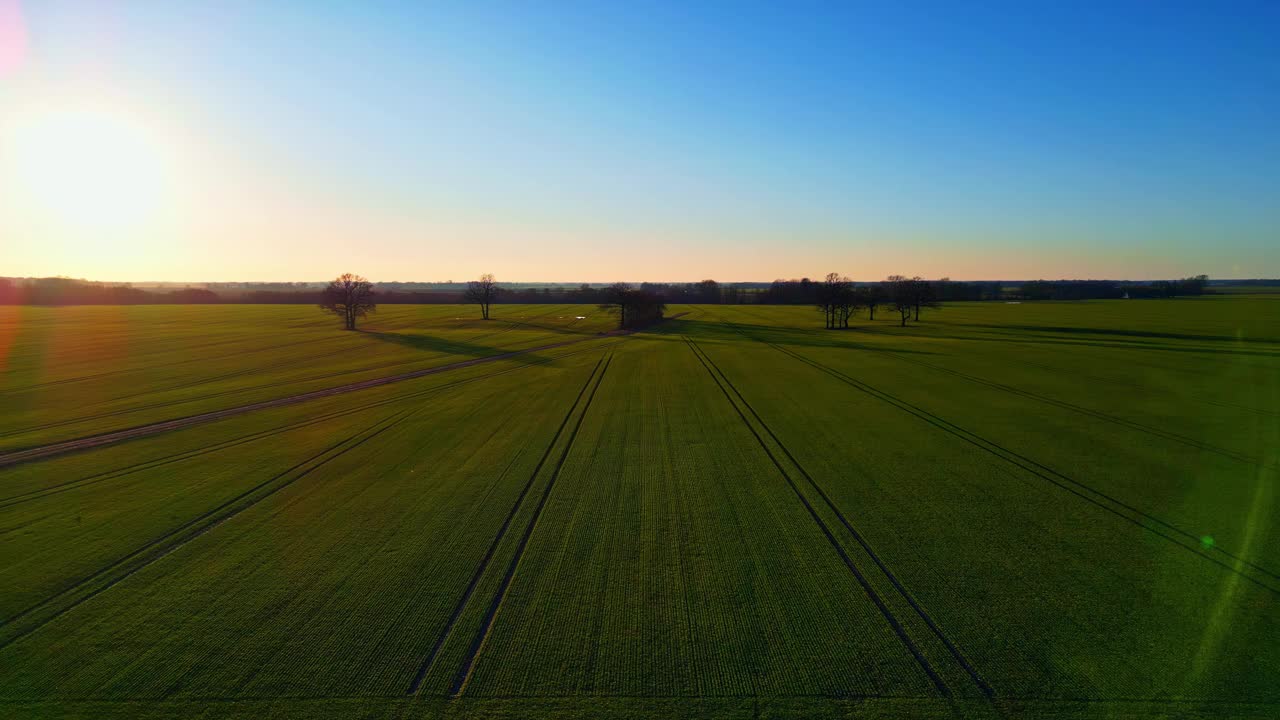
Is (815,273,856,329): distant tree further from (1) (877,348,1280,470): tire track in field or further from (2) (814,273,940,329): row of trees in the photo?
(1) (877,348,1280,470): tire track in field

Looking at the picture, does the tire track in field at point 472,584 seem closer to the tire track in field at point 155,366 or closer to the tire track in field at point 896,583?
the tire track in field at point 896,583

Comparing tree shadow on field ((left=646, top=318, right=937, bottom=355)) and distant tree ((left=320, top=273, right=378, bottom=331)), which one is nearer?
tree shadow on field ((left=646, top=318, right=937, bottom=355))

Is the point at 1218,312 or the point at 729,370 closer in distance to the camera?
the point at 729,370

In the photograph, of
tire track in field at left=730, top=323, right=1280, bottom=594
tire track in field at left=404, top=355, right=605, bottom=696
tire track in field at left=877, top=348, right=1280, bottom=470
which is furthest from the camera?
tire track in field at left=877, top=348, right=1280, bottom=470

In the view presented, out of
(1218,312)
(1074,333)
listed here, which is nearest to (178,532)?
(1074,333)

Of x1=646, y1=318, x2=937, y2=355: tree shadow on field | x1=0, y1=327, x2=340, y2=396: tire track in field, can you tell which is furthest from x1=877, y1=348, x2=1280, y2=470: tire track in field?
x1=0, y1=327, x2=340, y2=396: tire track in field

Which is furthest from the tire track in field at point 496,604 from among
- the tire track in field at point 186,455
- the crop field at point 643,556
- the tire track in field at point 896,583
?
the tire track in field at point 186,455

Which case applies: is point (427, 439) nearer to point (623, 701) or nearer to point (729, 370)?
point (623, 701)
